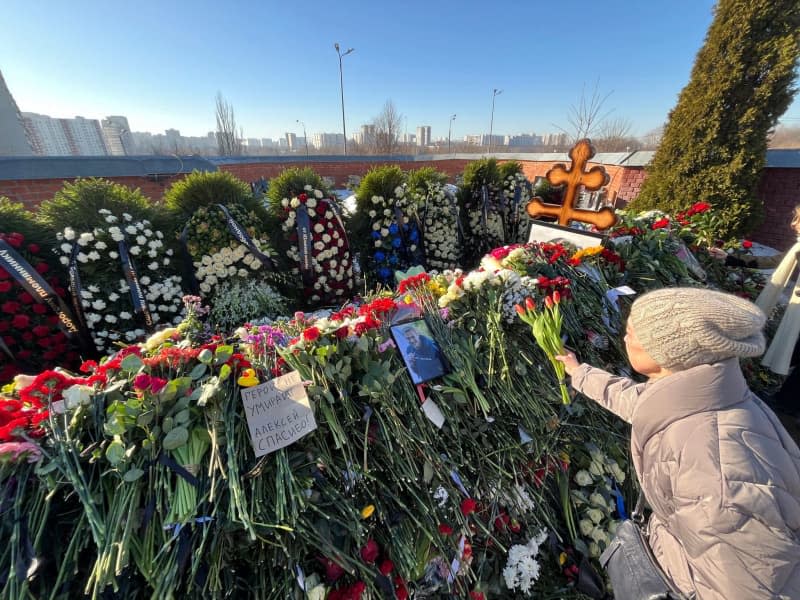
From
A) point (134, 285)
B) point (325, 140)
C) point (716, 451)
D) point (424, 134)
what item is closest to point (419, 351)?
point (716, 451)

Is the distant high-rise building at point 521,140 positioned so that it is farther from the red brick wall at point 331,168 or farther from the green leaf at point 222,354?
the green leaf at point 222,354

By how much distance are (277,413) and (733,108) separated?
7.76 meters

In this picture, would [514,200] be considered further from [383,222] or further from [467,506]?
[467,506]

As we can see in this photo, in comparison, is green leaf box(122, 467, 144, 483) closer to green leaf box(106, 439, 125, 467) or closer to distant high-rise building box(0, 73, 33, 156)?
green leaf box(106, 439, 125, 467)

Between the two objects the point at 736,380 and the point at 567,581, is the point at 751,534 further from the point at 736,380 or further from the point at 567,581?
the point at 567,581

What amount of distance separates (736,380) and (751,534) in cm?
38

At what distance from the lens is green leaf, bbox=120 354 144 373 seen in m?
1.16

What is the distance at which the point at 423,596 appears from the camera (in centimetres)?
136

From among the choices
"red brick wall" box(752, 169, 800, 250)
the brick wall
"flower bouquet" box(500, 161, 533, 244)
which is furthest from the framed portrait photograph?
"red brick wall" box(752, 169, 800, 250)

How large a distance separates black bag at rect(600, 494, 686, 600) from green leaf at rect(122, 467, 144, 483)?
5.65 feet

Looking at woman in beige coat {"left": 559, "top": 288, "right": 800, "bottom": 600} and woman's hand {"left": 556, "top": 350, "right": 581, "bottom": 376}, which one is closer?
woman in beige coat {"left": 559, "top": 288, "right": 800, "bottom": 600}

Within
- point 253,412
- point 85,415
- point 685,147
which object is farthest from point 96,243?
point 685,147

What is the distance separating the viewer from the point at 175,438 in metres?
1.06

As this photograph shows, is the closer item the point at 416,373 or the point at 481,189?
the point at 416,373
